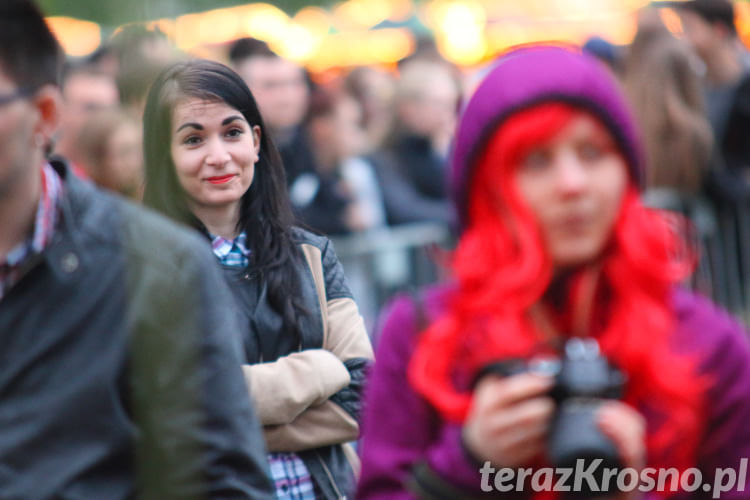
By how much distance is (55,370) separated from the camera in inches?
75.2

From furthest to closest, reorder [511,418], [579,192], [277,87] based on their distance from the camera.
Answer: [277,87] → [579,192] → [511,418]

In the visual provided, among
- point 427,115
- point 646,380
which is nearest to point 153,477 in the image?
point 646,380

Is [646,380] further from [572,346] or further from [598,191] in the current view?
[598,191]

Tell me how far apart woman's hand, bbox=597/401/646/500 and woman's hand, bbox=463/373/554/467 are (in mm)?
81

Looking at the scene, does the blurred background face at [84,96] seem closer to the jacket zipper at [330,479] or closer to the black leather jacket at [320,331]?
the black leather jacket at [320,331]

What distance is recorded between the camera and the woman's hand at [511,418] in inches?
67.3

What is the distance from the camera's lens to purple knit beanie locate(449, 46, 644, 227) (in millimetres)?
Answer: 1934

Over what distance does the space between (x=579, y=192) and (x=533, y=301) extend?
0.64 ft

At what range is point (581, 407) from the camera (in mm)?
1670

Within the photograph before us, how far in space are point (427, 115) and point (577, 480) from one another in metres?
4.68

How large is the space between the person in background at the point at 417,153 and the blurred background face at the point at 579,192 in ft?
13.4

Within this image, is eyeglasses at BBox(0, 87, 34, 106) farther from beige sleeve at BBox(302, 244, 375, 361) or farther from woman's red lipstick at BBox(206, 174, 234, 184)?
beige sleeve at BBox(302, 244, 375, 361)

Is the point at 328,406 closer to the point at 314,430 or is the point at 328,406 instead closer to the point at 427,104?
the point at 314,430

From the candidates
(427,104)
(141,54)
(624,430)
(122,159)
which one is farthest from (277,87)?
(624,430)
